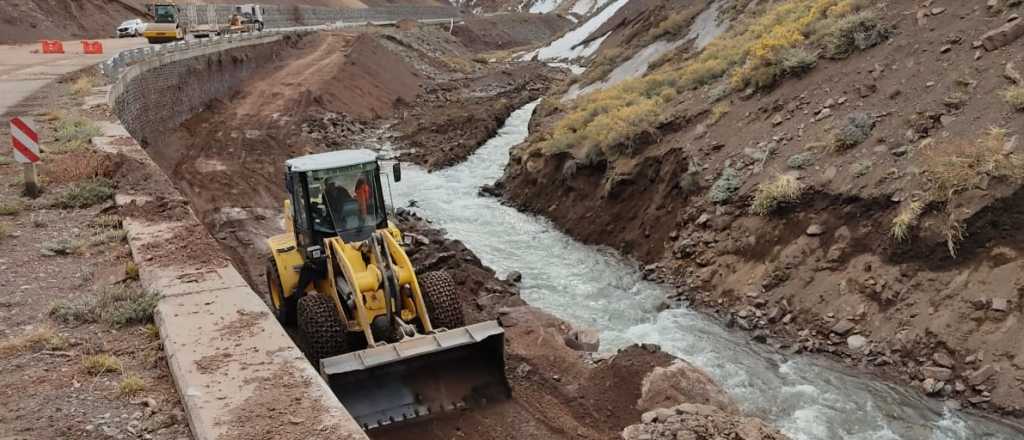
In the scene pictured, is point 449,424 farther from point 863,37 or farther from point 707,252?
point 863,37

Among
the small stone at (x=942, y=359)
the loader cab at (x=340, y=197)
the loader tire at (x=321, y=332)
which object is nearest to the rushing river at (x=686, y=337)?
the small stone at (x=942, y=359)

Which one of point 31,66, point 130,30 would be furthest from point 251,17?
point 31,66

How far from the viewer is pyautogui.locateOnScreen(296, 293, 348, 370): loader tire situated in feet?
31.7

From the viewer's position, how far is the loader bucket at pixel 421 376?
Answer: 345 inches

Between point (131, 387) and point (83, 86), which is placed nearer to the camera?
point (131, 387)

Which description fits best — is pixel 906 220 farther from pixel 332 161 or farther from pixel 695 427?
pixel 332 161

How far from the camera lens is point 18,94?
22.9m

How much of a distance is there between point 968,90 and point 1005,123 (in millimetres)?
1541

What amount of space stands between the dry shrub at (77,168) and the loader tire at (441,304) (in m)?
7.62

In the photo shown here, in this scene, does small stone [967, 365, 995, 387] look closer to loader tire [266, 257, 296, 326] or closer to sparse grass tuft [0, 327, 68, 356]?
loader tire [266, 257, 296, 326]

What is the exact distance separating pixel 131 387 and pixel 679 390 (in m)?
6.40

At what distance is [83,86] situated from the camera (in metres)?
23.5

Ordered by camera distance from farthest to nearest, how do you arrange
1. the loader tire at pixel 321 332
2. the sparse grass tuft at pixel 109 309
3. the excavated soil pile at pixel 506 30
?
1. the excavated soil pile at pixel 506 30
2. the loader tire at pixel 321 332
3. the sparse grass tuft at pixel 109 309

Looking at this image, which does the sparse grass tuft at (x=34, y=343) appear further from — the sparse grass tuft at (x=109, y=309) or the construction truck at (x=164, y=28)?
the construction truck at (x=164, y=28)
